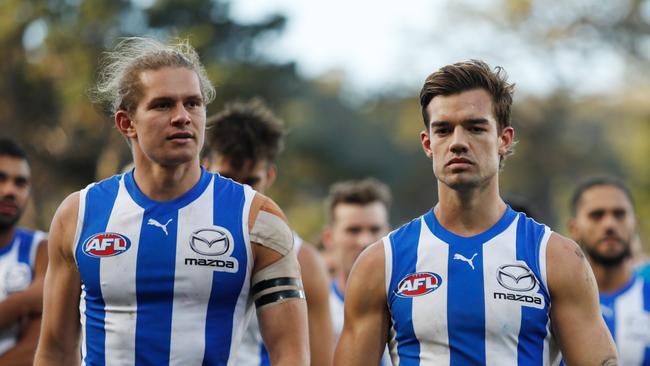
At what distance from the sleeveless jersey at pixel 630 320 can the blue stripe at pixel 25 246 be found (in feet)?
12.5

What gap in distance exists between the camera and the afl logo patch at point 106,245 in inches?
182

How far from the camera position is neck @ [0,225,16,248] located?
23.6 ft

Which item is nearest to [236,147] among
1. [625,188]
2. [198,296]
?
[198,296]

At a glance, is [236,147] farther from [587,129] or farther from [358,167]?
[587,129]

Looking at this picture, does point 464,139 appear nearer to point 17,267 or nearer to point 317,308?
point 317,308

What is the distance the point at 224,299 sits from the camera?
15.1ft

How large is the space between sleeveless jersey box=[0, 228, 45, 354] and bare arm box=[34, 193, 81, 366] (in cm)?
213

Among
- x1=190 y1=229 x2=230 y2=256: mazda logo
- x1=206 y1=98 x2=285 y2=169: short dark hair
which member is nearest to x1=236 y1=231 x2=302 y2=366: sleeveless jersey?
x1=206 y1=98 x2=285 y2=169: short dark hair

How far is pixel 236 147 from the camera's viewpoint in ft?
21.0

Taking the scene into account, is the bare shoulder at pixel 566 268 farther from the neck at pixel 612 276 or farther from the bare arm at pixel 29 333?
the bare arm at pixel 29 333

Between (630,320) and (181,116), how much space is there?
3957 millimetres

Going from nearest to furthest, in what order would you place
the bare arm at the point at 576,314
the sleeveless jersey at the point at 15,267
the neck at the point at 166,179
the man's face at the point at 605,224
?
the bare arm at the point at 576,314 → the neck at the point at 166,179 → the sleeveless jersey at the point at 15,267 → the man's face at the point at 605,224

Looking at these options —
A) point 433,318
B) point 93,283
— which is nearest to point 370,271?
point 433,318

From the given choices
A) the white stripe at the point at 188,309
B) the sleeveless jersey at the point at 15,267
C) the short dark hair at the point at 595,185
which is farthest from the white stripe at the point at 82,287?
the short dark hair at the point at 595,185
